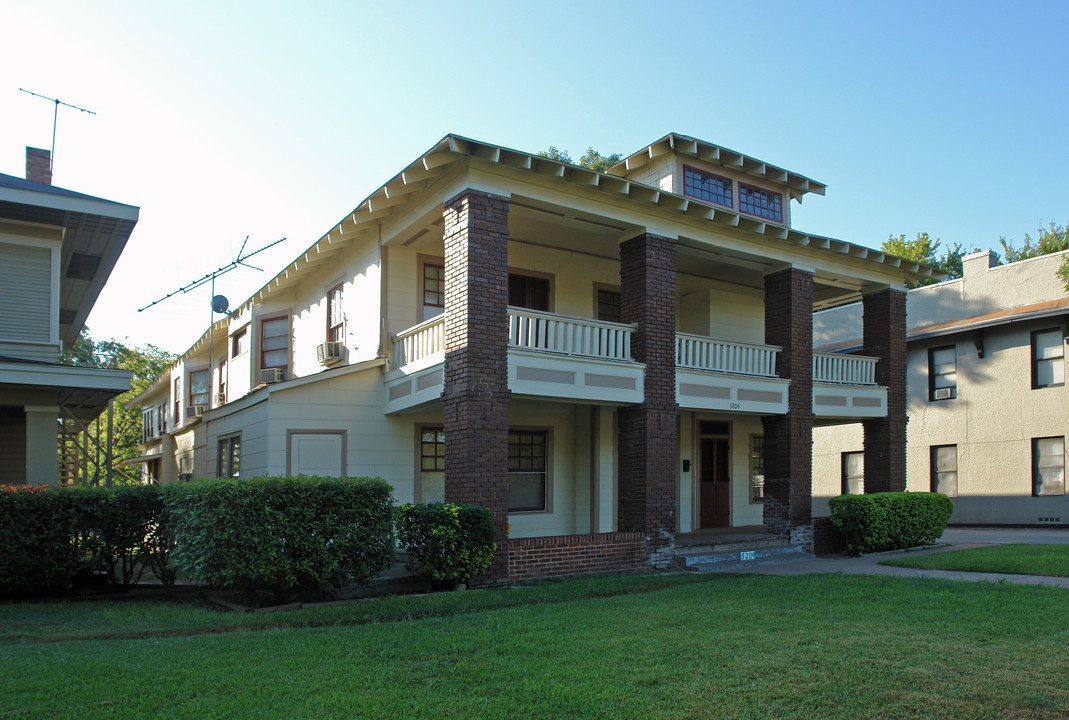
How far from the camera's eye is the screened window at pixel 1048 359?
21500 mm

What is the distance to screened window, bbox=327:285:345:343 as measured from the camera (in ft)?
55.8

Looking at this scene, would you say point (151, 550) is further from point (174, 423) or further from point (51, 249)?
point (174, 423)

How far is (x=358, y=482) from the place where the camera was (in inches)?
409

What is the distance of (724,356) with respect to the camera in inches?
633

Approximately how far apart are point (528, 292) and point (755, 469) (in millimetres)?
8289

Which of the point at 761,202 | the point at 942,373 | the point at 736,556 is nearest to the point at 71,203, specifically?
the point at 736,556

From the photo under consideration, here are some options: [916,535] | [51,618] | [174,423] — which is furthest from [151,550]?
[174,423]

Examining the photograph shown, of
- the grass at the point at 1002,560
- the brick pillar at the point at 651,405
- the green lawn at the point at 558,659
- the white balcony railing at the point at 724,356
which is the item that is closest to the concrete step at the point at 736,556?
the brick pillar at the point at 651,405

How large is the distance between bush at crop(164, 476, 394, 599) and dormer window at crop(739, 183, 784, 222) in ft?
37.8

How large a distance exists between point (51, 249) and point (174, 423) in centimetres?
1456

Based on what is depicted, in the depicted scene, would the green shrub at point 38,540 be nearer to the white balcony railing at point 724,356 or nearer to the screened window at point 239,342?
the white balcony railing at point 724,356

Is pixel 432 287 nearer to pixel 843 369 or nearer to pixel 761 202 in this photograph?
pixel 761 202

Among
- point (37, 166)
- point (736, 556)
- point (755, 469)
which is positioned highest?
point (37, 166)

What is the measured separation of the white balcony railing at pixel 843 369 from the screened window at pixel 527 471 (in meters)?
6.31
